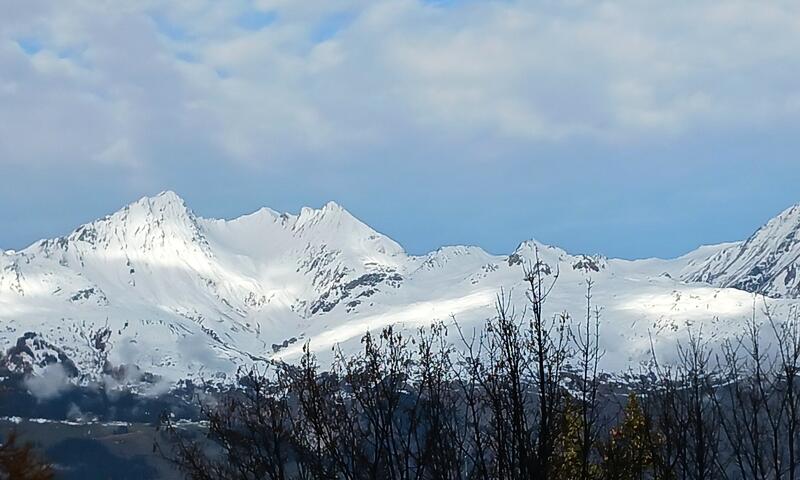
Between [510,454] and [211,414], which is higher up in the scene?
[211,414]

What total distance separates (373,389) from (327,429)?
105cm

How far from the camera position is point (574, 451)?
22.2 m

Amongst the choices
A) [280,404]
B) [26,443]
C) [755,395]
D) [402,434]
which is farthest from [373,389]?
[26,443]

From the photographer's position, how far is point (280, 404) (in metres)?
22.1

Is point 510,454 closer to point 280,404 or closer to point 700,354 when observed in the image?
point 280,404

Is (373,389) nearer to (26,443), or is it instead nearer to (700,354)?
(700,354)

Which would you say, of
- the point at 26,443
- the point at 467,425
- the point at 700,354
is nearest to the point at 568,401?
the point at 467,425

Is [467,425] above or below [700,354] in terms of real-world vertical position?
below

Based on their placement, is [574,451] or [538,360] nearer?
[538,360]

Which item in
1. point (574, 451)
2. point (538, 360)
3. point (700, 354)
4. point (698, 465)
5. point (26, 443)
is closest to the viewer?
point (538, 360)

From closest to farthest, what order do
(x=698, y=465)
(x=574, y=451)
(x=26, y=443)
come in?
(x=698, y=465) < (x=574, y=451) < (x=26, y=443)

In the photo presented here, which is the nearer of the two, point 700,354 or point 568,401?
point 568,401

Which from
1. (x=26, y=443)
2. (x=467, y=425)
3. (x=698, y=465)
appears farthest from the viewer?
(x=26, y=443)

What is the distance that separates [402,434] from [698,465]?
5.61 m
